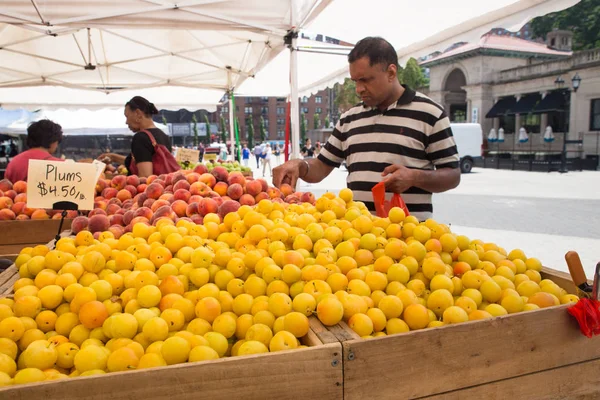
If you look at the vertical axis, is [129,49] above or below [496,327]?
→ above

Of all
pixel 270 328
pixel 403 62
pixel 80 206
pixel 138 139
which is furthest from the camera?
pixel 403 62

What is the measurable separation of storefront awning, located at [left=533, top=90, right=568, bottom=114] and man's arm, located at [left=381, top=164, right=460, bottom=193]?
96.9 ft

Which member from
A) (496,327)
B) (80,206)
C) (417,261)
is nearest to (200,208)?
(80,206)

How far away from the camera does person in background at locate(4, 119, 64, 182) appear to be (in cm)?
421

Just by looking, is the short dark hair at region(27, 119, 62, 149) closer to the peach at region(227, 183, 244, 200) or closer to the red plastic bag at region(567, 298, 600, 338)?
the peach at region(227, 183, 244, 200)

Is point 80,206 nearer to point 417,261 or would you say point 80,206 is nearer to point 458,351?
point 417,261

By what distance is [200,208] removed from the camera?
2527mm

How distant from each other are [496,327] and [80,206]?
2.18 metres

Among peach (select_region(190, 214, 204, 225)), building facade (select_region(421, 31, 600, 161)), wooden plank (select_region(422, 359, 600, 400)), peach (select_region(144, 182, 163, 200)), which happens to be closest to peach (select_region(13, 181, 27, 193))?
peach (select_region(144, 182, 163, 200))

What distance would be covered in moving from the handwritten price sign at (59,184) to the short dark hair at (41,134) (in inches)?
80.6

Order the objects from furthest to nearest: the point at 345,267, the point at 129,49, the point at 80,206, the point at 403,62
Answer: the point at 129,49, the point at 403,62, the point at 80,206, the point at 345,267

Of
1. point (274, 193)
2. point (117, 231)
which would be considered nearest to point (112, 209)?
point (117, 231)

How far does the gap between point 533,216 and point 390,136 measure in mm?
7427

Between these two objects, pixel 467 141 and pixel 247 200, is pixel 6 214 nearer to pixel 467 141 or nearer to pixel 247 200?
pixel 247 200
